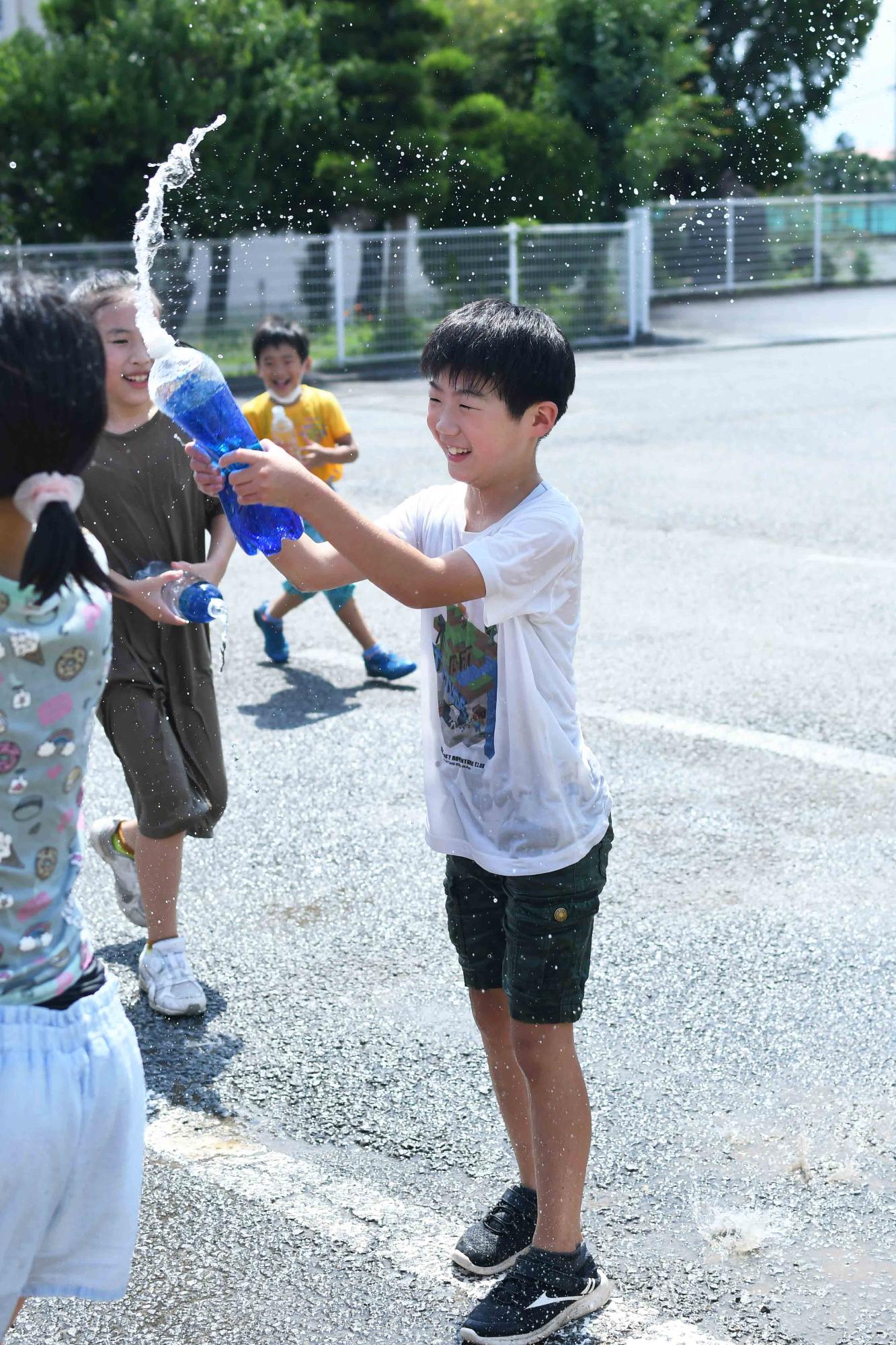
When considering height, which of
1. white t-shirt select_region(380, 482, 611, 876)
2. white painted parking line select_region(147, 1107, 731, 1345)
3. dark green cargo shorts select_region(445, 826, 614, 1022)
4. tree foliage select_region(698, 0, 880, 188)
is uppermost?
tree foliage select_region(698, 0, 880, 188)

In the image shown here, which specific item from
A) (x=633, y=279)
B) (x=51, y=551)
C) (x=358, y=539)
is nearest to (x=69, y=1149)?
(x=51, y=551)

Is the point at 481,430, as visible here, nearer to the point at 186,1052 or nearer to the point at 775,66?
the point at 186,1052

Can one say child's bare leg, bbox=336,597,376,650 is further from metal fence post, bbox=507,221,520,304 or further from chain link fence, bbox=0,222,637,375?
metal fence post, bbox=507,221,520,304

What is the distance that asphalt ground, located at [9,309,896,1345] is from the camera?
2.74m

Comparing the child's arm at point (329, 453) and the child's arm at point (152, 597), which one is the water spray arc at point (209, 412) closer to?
the child's arm at point (152, 597)

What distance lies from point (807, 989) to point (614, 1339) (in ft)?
4.66

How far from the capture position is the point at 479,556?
2.50 meters

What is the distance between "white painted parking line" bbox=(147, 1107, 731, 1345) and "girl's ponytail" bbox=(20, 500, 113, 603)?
5.22ft

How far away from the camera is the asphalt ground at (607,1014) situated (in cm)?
274

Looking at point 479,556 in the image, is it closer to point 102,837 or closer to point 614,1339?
point 614,1339

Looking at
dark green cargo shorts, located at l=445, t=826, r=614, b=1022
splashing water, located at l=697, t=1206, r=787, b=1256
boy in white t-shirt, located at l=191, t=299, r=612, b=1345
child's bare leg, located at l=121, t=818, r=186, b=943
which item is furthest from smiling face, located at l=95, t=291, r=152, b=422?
splashing water, located at l=697, t=1206, r=787, b=1256

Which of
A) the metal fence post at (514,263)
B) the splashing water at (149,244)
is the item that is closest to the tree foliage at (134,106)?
the metal fence post at (514,263)

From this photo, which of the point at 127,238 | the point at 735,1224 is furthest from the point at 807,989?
the point at 127,238

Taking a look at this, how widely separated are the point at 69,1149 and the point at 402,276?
20.6m
